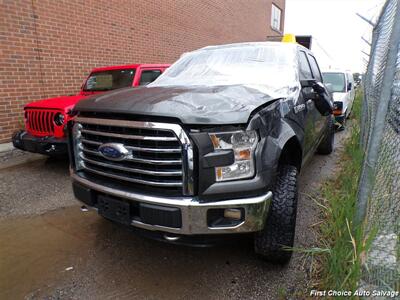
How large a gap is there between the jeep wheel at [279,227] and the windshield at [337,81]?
23.5 ft

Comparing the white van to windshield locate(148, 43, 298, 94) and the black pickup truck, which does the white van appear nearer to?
windshield locate(148, 43, 298, 94)

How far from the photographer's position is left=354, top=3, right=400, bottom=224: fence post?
181cm

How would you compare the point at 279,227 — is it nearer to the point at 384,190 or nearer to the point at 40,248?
the point at 384,190

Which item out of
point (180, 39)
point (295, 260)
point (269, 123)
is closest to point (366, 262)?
point (295, 260)

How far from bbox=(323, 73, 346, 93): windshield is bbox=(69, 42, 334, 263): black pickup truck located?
678 cm

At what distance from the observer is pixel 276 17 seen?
21578mm

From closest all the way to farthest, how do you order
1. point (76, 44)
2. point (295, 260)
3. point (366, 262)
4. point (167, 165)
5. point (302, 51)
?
point (366, 262)
point (167, 165)
point (295, 260)
point (302, 51)
point (76, 44)

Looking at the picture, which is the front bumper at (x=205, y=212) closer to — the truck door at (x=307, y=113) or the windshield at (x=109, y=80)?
the truck door at (x=307, y=113)

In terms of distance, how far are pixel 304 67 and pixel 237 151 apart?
7.26ft

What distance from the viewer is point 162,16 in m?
9.59

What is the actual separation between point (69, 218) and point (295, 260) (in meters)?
2.37

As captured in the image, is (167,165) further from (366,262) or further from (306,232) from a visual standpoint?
(306,232)

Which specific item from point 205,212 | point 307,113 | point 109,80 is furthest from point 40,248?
point 109,80

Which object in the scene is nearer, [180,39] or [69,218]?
[69,218]
